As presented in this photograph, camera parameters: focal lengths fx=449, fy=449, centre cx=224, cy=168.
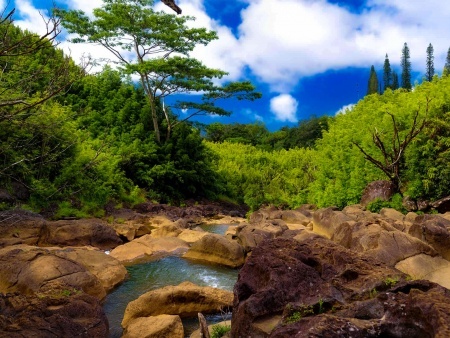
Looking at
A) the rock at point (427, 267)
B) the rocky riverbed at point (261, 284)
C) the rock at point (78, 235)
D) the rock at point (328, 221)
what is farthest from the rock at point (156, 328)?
the rock at point (328, 221)

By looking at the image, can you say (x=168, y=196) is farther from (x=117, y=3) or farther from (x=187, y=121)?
(x=117, y=3)

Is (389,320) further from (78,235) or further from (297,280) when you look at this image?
(78,235)

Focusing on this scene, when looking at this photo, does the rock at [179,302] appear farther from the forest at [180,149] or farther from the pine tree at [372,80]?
the pine tree at [372,80]

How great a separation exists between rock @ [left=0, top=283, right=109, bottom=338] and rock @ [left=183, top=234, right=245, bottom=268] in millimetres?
6432

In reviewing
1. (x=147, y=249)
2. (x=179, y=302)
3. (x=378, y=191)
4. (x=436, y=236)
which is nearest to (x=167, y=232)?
(x=147, y=249)

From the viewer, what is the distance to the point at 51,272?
27.5 feet

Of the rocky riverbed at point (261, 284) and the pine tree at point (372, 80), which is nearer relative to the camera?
the rocky riverbed at point (261, 284)

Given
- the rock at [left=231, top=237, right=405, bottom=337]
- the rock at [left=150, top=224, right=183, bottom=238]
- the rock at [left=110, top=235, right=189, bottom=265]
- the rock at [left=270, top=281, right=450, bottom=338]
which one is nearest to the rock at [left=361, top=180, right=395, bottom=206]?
the rock at [left=150, top=224, right=183, bottom=238]

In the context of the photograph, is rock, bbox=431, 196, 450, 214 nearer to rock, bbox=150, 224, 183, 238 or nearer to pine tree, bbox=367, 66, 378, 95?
rock, bbox=150, 224, 183, 238

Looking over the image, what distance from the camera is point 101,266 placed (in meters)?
10.8

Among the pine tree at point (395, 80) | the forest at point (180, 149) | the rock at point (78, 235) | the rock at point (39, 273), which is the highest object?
the pine tree at point (395, 80)

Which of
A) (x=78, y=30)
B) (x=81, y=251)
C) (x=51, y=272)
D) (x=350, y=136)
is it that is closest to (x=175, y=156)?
(x=78, y=30)

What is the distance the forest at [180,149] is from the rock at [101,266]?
2.97 metres

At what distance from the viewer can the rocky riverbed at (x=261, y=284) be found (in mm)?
3756
